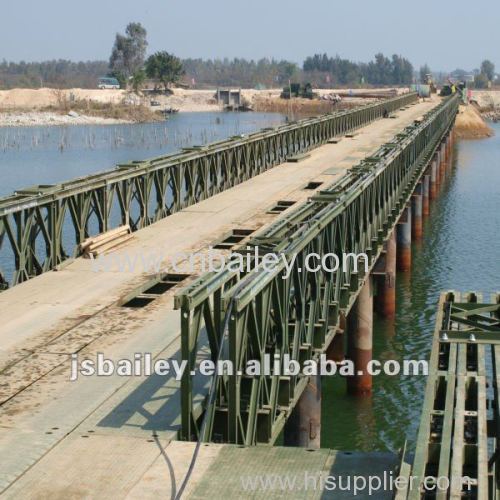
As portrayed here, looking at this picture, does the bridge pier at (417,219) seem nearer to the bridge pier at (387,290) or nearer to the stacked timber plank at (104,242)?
the bridge pier at (387,290)

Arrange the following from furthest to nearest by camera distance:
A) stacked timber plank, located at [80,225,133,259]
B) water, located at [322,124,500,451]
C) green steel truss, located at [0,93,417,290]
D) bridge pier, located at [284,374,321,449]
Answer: stacked timber plank, located at [80,225,133,259] < water, located at [322,124,500,451] < green steel truss, located at [0,93,417,290] < bridge pier, located at [284,374,321,449]

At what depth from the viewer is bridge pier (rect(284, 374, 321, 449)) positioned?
1902 cm

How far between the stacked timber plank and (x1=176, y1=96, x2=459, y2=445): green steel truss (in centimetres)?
598

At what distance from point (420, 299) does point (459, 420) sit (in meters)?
26.8

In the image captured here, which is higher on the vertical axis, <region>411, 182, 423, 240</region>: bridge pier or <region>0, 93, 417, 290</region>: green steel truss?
<region>0, 93, 417, 290</region>: green steel truss

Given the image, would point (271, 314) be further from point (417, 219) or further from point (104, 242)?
point (417, 219)

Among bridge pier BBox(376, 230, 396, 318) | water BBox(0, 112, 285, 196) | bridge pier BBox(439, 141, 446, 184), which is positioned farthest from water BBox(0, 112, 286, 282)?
bridge pier BBox(439, 141, 446, 184)

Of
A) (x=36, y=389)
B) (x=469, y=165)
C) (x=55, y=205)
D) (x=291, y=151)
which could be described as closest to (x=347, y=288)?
(x=55, y=205)

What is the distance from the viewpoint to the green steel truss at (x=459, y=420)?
35.0 feet

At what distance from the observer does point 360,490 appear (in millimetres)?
11094

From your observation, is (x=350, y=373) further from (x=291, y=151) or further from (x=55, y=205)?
(x=291, y=151)

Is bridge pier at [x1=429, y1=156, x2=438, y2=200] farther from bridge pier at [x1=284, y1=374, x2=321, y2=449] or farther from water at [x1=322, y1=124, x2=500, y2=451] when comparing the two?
bridge pier at [x1=284, y1=374, x2=321, y2=449]

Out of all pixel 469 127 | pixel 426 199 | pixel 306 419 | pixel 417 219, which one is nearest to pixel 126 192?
pixel 306 419

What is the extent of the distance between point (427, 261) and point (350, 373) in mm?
20271
